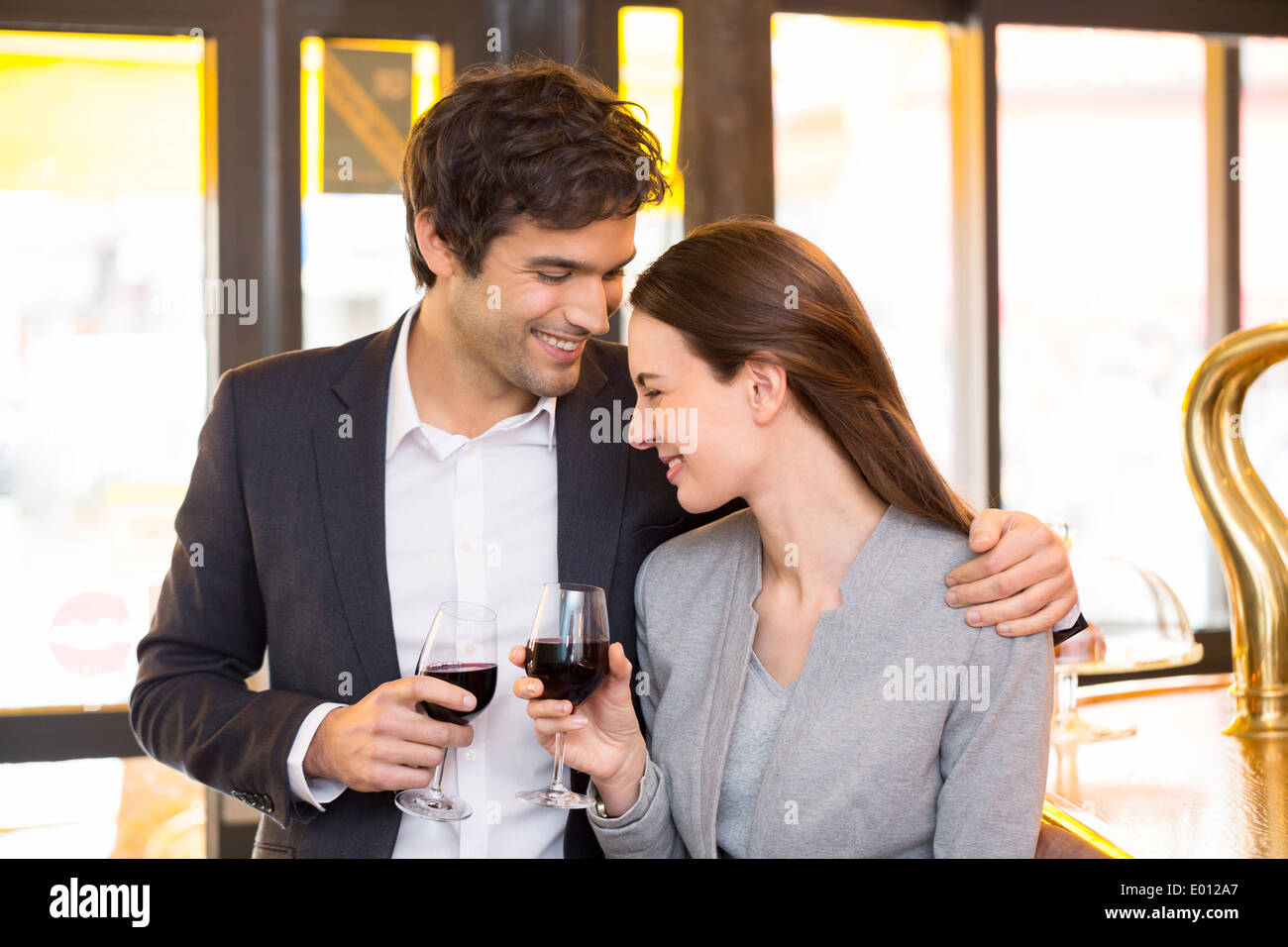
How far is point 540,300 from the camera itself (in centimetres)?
182

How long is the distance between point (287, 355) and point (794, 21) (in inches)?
104

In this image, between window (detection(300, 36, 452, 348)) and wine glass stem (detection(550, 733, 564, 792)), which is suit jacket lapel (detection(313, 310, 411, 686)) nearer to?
wine glass stem (detection(550, 733, 564, 792))

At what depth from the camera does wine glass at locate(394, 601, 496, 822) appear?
4.78 feet

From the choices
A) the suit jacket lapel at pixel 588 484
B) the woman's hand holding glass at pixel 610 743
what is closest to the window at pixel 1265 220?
the suit jacket lapel at pixel 588 484

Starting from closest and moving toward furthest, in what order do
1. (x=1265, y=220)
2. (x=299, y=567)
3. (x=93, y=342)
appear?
(x=299, y=567), (x=93, y=342), (x=1265, y=220)

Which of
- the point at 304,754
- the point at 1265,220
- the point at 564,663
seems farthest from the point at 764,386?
the point at 1265,220

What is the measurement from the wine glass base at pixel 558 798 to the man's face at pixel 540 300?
0.63 metres

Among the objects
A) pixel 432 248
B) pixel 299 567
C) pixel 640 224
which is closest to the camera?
pixel 299 567

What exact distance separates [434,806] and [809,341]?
799 millimetres

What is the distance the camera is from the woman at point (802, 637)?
147 centimetres

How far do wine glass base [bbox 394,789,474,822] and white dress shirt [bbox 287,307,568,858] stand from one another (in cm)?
17

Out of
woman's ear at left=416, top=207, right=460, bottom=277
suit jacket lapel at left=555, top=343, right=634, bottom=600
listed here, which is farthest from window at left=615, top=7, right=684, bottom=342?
suit jacket lapel at left=555, top=343, right=634, bottom=600

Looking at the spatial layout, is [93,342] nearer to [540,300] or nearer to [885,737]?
[540,300]

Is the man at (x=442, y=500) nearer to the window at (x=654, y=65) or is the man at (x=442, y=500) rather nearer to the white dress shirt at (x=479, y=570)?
the white dress shirt at (x=479, y=570)
